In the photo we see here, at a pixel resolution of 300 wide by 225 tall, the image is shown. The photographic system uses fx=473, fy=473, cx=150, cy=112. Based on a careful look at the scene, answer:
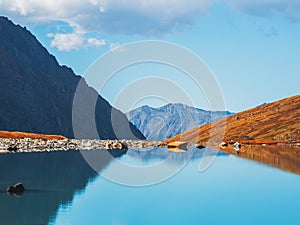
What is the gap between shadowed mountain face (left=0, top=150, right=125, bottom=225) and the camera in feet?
145

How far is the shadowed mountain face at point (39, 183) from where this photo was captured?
44062mm

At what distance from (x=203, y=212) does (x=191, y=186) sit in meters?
18.9

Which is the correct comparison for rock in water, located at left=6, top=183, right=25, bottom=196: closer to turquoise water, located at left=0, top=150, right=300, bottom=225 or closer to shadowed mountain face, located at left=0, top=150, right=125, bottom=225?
shadowed mountain face, located at left=0, top=150, right=125, bottom=225

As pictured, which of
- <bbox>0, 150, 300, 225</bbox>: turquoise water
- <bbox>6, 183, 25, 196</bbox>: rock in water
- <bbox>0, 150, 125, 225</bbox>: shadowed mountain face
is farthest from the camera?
<bbox>6, 183, 25, 196</bbox>: rock in water

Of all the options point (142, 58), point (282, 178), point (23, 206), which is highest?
point (142, 58)

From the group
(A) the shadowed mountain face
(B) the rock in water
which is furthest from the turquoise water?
(B) the rock in water

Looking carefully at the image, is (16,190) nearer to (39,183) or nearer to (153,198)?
(39,183)

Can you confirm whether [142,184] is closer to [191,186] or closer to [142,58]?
[191,186]

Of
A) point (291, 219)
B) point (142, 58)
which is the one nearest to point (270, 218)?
point (291, 219)

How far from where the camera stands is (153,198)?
56.5 m

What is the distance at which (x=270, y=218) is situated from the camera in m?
45.6

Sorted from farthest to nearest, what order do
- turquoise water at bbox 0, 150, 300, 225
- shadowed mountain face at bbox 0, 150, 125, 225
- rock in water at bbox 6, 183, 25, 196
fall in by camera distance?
rock in water at bbox 6, 183, 25, 196 → turquoise water at bbox 0, 150, 300, 225 → shadowed mountain face at bbox 0, 150, 125, 225

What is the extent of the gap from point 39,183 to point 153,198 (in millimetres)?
17849

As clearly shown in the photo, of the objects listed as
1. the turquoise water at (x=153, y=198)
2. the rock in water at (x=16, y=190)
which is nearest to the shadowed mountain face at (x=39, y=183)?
the turquoise water at (x=153, y=198)
